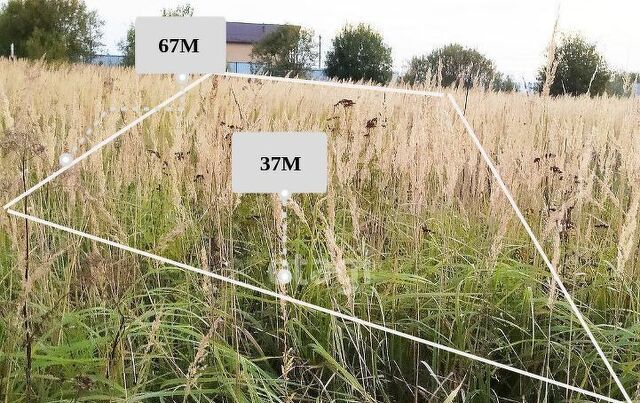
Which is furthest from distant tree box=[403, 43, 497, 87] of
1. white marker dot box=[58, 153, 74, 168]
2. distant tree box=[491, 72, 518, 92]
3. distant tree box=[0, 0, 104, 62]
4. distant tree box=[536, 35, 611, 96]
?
distant tree box=[0, 0, 104, 62]

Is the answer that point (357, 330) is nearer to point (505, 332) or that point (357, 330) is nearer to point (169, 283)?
point (505, 332)

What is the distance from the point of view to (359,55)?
23.6 metres

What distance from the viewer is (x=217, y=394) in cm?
165

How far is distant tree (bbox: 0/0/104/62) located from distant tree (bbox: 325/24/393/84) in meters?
8.02

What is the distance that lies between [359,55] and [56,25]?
10375 mm


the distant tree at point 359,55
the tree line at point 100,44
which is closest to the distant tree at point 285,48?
the tree line at point 100,44

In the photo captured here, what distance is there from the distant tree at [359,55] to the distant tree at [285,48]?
3.18 m

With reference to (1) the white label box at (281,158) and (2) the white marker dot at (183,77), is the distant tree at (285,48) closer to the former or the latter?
(2) the white marker dot at (183,77)

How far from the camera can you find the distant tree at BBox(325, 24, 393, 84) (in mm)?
22297

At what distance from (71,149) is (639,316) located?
1.81 m

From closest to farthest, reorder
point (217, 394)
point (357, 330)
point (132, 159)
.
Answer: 1. point (217, 394)
2. point (357, 330)
3. point (132, 159)

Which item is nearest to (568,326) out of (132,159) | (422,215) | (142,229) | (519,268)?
(519,268)

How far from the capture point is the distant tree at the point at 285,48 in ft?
56.8

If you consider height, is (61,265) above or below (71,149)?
below
